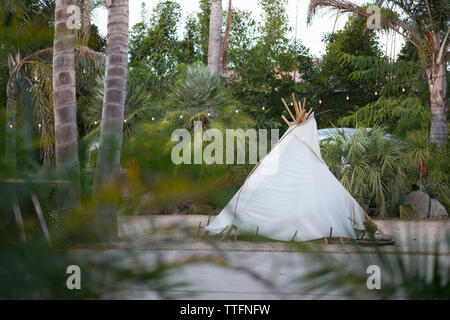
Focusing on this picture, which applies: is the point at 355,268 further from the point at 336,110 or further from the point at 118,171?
the point at 336,110

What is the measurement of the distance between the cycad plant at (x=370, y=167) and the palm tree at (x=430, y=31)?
143cm

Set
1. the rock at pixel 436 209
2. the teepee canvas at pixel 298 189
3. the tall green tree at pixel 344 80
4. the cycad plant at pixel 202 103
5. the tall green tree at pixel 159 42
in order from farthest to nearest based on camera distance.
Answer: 1. the tall green tree at pixel 159 42
2. the tall green tree at pixel 344 80
3. the cycad plant at pixel 202 103
4. the rock at pixel 436 209
5. the teepee canvas at pixel 298 189

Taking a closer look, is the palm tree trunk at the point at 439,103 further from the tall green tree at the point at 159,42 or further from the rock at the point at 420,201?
the tall green tree at the point at 159,42

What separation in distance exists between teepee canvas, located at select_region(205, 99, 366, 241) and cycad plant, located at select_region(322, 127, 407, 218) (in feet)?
9.04

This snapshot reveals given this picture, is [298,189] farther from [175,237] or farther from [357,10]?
[175,237]

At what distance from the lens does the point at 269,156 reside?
29.7 ft

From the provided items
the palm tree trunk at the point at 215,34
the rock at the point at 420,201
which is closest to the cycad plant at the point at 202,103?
the palm tree trunk at the point at 215,34

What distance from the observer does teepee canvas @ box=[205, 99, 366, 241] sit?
819 centimetres

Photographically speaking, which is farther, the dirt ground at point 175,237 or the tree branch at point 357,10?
the tree branch at point 357,10

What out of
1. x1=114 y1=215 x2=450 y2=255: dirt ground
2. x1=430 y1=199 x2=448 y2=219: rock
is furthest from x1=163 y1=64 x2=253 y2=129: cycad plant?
x1=114 y1=215 x2=450 y2=255: dirt ground

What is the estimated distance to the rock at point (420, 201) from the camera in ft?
37.0

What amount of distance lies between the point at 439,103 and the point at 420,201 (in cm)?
276

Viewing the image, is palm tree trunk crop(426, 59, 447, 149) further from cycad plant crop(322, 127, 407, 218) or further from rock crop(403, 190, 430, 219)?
rock crop(403, 190, 430, 219)
